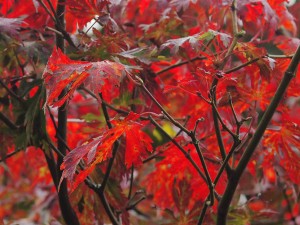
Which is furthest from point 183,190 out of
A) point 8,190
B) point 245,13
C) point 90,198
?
point 8,190

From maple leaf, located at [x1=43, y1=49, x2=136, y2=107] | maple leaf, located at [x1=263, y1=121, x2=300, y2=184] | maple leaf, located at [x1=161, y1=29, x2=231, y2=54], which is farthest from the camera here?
maple leaf, located at [x1=263, y1=121, x2=300, y2=184]

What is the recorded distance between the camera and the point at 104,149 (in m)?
0.78

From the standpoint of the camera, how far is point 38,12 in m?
1.04

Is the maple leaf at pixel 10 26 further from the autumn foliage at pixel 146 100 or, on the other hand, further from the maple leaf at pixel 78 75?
the maple leaf at pixel 78 75

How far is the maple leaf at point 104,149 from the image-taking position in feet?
2.46

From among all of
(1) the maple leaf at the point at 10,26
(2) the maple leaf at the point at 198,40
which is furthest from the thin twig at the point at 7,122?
(2) the maple leaf at the point at 198,40

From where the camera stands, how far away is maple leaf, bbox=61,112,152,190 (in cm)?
75

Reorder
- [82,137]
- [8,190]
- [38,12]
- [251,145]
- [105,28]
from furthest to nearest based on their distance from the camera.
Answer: [8,190], [82,137], [38,12], [105,28], [251,145]

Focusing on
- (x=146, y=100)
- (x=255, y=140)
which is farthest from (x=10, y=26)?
(x=255, y=140)

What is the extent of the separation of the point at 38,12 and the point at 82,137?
40cm

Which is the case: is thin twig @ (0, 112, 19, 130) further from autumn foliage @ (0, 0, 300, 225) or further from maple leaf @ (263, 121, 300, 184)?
maple leaf @ (263, 121, 300, 184)

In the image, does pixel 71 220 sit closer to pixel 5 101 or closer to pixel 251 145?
pixel 5 101

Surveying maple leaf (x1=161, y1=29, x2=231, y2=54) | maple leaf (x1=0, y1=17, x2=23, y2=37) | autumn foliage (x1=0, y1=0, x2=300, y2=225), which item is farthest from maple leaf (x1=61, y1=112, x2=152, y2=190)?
maple leaf (x1=0, y1=17, x2=23, y2=37)

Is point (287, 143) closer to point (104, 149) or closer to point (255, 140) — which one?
point (255, 140)
